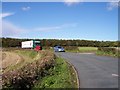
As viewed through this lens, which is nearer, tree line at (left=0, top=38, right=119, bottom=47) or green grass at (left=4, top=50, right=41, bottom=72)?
green grass at (left=4, top=50, right=41, bottom=72)

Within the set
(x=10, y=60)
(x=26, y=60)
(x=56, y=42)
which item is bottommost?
(x=10, y=60)

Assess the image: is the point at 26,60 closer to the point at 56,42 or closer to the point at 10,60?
the point at 10,60

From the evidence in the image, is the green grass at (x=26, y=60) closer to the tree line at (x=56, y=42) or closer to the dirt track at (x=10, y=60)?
the dirt track at (x=10, y=60)

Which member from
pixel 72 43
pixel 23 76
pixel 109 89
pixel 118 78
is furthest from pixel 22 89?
pixel 72 43

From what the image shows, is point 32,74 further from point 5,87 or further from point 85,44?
point 85,44

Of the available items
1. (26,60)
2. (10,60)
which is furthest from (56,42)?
(26,60)

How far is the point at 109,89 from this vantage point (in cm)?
1658

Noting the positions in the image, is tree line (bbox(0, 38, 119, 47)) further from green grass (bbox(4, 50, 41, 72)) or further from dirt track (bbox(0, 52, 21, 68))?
green grass (bbox(4, 50, 41, 72))

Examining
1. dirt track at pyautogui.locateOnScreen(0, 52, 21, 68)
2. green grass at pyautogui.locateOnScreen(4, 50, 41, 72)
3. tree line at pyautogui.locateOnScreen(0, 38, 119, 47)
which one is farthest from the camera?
tree line at pyautogui.locateOnScreen(0, 38, 119, 47)

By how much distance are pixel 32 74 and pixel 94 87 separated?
528 centimetres

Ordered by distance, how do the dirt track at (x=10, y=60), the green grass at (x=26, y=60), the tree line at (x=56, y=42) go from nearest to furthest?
the green grass at (x=26, y=60), the dirt track at (x=10, y=60), the tree line at (x=56, y=42)

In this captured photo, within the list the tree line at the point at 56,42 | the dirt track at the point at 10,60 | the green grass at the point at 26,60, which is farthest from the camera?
the tree line at the point at 56,42

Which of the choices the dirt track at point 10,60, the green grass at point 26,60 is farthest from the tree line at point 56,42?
the green grass at point 26,60

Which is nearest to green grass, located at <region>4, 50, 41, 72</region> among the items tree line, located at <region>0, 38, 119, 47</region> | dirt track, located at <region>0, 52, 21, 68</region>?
dirt track, located at <region>0, 52, 21, 68</region>
